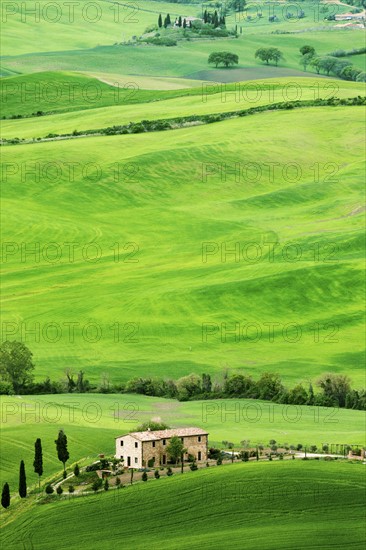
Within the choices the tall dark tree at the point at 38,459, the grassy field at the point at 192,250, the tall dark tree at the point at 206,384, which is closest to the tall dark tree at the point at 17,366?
the grassy field at the point at 192,250

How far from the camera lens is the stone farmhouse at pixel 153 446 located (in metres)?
87.2

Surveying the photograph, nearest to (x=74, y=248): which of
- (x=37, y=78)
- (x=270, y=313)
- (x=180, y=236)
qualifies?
(x=180, y=236)

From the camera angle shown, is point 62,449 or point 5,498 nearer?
point 5,498

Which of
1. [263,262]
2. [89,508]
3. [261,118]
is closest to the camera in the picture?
[89,508]

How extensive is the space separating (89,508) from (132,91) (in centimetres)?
11263

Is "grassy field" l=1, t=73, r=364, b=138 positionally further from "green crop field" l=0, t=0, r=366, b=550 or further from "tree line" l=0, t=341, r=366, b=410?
"tree line" l=0, t=341, r=366, b=410

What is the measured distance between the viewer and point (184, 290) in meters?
134

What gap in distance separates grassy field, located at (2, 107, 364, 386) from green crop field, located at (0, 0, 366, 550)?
0.24 metres

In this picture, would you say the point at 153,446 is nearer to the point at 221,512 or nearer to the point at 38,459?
the point at 221,512

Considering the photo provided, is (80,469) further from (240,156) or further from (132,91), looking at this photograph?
(132,91)

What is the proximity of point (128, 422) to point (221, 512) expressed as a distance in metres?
14.0

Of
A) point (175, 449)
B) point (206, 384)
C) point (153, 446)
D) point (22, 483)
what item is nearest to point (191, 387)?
point (206, 384)

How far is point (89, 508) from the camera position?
83.1 metres

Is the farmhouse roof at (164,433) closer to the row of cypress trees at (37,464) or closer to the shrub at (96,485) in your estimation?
the row of cypress trees at (37,464)
